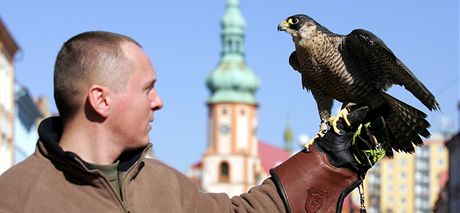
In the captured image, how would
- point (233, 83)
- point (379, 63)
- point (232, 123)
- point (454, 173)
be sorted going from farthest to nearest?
point (232, 123) < point (233, 83) < point (454, 173) < point (379, 63)

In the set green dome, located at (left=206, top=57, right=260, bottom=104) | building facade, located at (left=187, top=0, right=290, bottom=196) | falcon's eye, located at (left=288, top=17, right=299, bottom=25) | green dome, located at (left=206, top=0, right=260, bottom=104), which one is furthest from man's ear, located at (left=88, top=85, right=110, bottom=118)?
green dome, located at (left=206, top=57, right=260, bottom=104)

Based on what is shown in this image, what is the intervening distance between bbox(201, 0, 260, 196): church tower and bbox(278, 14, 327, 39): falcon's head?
107 m

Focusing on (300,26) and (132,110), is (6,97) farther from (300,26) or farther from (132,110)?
(132,110)

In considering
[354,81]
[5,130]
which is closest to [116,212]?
[354,81]

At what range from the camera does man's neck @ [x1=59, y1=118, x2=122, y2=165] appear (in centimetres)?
446

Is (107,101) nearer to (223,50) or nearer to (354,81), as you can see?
(354,81)

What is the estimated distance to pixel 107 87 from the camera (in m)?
4.42

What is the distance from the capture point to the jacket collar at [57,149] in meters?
4.38

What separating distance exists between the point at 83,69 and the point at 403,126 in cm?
135

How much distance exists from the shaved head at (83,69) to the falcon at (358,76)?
2.96 ft

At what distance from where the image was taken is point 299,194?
491 cm

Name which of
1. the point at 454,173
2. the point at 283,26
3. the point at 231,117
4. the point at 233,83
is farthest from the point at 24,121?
the point at 231,117

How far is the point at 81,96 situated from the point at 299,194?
36.2 inches

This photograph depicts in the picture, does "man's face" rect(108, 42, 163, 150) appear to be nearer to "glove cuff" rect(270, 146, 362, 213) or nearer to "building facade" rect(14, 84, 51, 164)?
"glove cuff" rect(270, 146, 362, 213)
